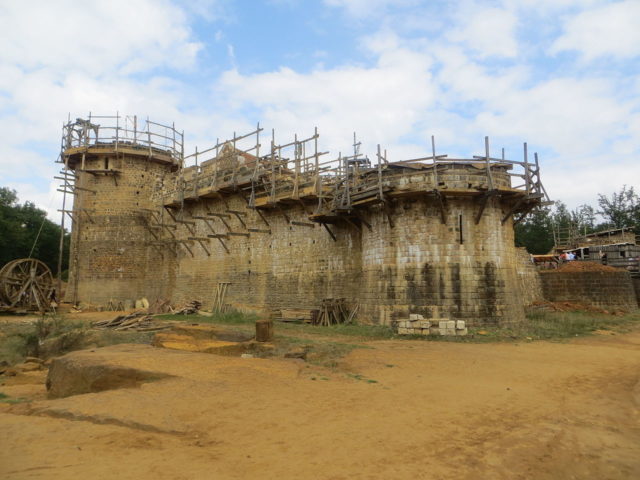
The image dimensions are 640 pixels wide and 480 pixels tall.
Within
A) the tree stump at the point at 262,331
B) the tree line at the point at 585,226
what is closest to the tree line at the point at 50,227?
the tree line at the point at 585,226

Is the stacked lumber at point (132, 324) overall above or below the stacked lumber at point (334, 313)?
below

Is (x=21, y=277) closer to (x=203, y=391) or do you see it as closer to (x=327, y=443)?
(x=203, y=391)

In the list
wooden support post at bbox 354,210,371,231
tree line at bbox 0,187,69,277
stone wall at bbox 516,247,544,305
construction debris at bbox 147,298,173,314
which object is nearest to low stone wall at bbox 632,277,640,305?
stone wall at bbox 516,247,544,305

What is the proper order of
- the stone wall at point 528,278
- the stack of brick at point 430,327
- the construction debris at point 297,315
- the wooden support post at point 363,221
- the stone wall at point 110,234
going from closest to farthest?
the stack of brick at point 430,327 → the wooden support post at point 363,221 → the construction debris at point 297,315 → the stone wall at point 528,278 → the stone wall at point 110,234

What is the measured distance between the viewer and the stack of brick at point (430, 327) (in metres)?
12.7

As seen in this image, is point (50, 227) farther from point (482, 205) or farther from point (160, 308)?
point (482, 205)

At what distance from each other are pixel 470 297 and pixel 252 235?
10414 millimetres

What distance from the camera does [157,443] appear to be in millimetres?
4395

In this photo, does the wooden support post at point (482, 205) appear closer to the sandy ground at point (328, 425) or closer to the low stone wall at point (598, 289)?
the sandy ground at point (328, 425)

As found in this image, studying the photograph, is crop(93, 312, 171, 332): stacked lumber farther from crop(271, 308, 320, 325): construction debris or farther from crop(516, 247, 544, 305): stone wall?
crop(516, 247, 544, 305): stone wall

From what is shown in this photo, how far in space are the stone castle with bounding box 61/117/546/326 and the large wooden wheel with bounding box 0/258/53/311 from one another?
1.41 metres

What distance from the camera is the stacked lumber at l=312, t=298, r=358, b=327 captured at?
617 inches

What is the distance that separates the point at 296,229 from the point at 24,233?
25881mm

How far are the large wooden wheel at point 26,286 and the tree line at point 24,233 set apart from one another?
30.7 feet
